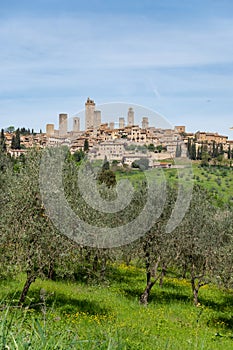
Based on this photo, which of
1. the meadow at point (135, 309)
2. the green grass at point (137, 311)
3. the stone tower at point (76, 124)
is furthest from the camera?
the stone tower at point (76, 124)

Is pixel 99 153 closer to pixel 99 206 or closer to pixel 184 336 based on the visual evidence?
pixel 99 206

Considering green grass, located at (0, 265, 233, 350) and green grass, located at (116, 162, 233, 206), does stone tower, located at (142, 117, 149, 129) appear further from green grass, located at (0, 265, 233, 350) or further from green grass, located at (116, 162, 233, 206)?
green grass, located at (116, 162, 233, 206)

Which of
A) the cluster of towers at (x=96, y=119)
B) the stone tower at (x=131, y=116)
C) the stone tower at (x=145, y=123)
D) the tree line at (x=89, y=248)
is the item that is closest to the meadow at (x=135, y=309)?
the tree line at (x=89, y=248)

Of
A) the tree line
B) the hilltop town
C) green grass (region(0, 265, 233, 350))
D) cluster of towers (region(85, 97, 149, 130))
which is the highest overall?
cluster of towers (region(85, 97, 149, 130))

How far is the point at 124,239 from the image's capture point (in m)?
25.2

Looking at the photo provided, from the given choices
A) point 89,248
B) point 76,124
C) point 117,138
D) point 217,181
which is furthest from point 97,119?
point 217,181

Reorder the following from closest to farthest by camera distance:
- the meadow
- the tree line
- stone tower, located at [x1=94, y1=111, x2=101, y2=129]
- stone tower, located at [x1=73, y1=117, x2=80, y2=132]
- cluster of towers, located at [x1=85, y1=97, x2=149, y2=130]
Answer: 1. the meadow
2. the tree line
3. cluster of towers, located at [x1=85, y1=97, x2=149, y2=130]
4. stone tower, located at [x1=73, y1=117, x2=80, y2=132]
5. stone tower, located at [x1=94, y1=111, x2=101, y2=129]

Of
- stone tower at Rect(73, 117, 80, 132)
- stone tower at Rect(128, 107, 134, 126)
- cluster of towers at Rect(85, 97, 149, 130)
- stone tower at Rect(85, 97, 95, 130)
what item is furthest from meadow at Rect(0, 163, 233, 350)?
stone tower at Rect(73, 117, 80, 132)

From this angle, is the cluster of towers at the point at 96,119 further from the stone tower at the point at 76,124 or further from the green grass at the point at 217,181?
the green grass at the point at 217,181

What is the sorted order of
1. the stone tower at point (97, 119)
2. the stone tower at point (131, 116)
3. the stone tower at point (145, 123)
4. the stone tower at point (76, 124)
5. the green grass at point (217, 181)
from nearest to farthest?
the stone tower at point (131, 116), the stone tower at point (145, 123), the stone tower at point (76, 124), the stone tower at point (97, 119), the green grass at point (217, 181)

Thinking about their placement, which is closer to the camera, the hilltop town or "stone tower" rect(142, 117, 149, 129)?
"stone tower" rect(142, 117, 149, 129)

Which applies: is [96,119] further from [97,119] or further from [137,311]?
[137,311]

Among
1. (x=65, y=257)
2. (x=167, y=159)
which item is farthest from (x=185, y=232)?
(x=65, y=257)

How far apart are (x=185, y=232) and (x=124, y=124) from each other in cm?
694
